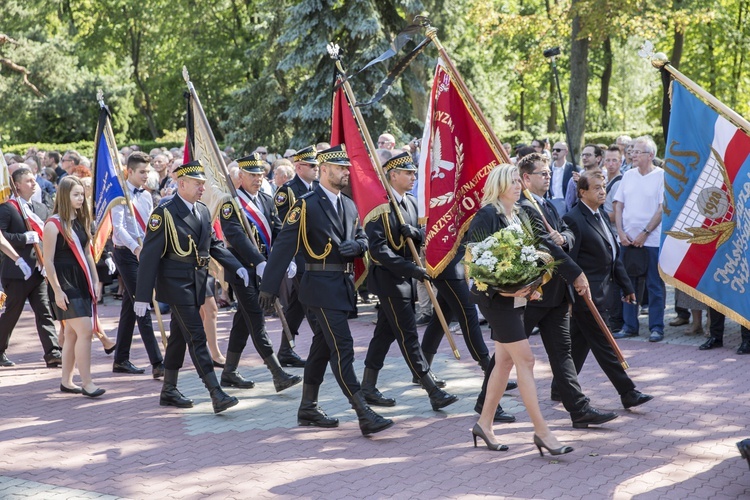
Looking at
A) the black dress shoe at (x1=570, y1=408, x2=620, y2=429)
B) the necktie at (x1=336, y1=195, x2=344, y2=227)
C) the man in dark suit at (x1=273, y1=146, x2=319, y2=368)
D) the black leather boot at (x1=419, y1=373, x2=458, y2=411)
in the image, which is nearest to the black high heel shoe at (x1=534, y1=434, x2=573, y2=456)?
the black dress shoe at (x1=570, y1=408, x2=620, y2=429)

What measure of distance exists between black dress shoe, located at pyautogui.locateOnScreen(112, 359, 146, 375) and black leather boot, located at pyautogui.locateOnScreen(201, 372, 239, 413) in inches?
87.3

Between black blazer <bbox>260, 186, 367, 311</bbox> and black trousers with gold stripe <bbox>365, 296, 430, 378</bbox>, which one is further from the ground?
black blazer <bbox>260, 186, 367, 311</bbox>

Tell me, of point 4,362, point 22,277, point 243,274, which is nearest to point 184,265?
point 243,274

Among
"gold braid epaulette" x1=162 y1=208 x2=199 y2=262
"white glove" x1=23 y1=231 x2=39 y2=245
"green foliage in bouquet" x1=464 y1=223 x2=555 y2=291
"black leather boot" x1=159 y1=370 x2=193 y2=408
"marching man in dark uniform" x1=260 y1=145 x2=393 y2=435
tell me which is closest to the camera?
"green foliage in bouquet" x1=464 y1=223 x2=555 y2=291

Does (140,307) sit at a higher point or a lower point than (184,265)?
lower

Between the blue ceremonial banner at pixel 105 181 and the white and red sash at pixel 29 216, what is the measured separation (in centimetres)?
81

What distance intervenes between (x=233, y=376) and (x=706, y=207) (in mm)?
4812

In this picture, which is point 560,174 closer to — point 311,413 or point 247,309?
point 247,309

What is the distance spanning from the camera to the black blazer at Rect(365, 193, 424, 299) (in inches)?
294

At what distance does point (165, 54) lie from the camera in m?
45.4

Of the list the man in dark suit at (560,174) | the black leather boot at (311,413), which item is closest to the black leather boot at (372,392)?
the black leather boot at (311,413)

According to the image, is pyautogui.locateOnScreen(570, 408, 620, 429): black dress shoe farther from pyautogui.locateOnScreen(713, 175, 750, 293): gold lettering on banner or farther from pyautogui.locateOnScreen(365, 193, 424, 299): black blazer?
pyautogui.locateOnScreen(365, 193, 424, 299): black blazer

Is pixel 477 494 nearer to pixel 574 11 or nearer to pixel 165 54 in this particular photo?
pixel 574 11

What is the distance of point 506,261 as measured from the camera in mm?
6148
